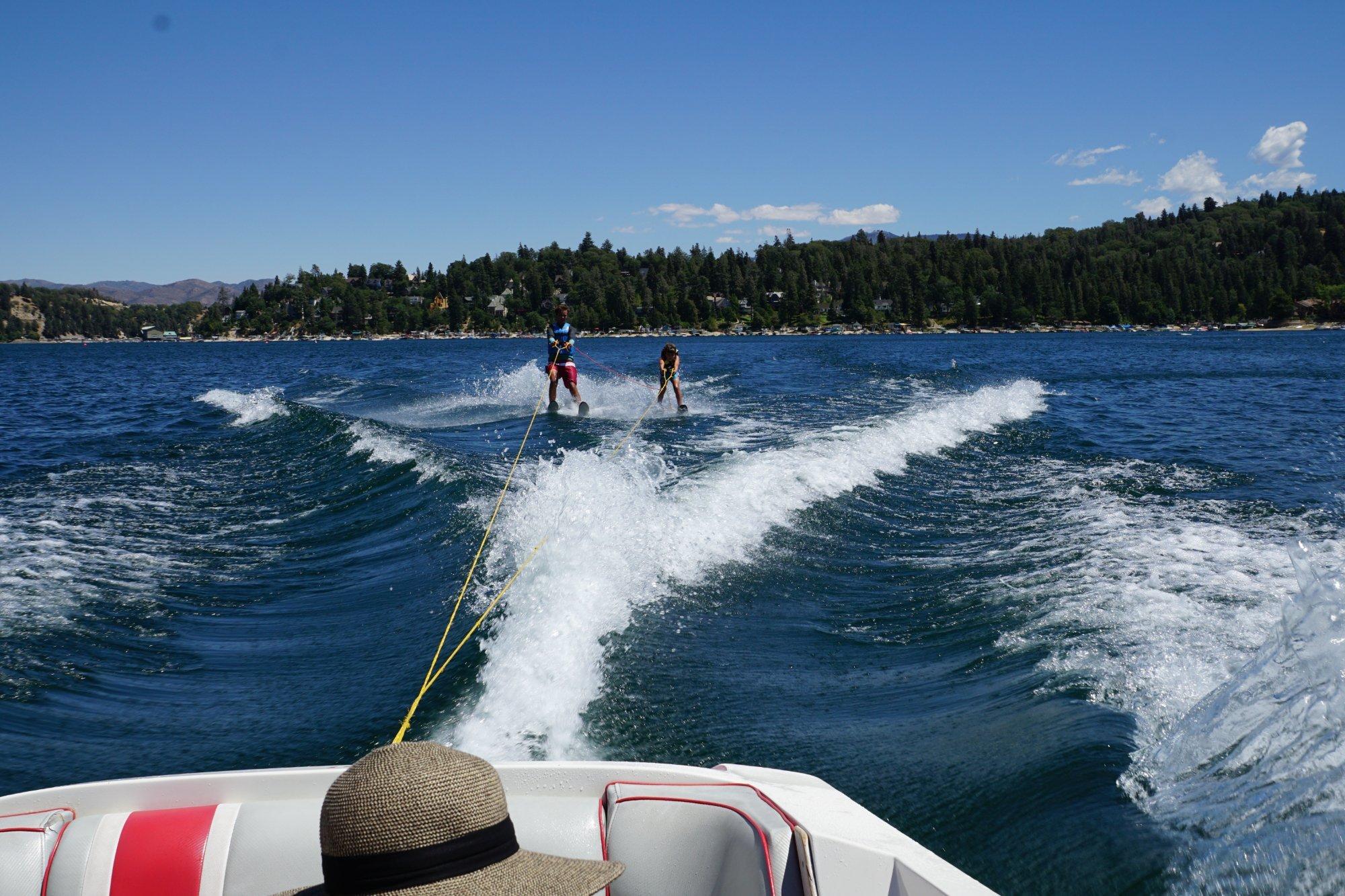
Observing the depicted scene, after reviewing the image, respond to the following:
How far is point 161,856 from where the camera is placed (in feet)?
9.10

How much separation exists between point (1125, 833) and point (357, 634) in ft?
17.4

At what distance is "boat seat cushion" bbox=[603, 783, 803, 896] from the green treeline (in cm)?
15162

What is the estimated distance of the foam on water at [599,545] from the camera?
5363 mm

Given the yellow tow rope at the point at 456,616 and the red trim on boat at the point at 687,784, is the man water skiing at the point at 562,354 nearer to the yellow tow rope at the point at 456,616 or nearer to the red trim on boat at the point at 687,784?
the yellow tow rope at the point at 456,616

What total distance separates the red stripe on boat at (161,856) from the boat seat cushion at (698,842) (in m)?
1.23

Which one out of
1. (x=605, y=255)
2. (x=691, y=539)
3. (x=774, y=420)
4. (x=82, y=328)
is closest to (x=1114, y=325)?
(x=605, y=255)

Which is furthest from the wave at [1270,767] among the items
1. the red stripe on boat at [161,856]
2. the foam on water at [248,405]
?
the foam on water at [248,405]

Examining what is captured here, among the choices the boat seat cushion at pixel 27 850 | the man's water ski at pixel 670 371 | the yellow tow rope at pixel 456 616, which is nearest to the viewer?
the boat seat cushion at pixel 27 850

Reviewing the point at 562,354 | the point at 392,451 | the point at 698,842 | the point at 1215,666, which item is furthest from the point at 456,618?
the point at 562,354

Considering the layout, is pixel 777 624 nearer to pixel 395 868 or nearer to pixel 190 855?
pixel 190 855

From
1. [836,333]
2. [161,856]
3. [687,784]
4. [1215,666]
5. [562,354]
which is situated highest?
[836,333]

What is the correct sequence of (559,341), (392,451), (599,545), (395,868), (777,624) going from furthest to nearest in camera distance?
1. (559,341)
2. (392,451)
3. (599,545)
4. (777,624)
5. (395,868)

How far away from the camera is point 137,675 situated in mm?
6426

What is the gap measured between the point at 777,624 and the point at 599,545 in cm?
203
